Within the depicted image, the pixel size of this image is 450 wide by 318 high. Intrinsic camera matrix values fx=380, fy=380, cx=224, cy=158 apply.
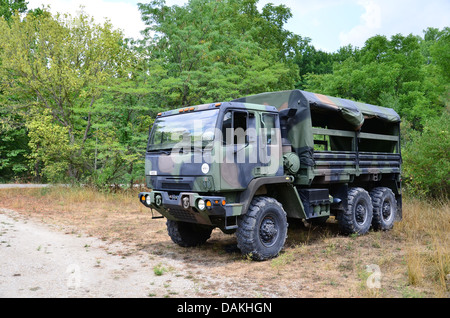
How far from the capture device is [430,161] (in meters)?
12.4

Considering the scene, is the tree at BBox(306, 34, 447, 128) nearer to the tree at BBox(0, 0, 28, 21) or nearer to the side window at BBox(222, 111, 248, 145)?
the side window at BBox(222, 111, 248, 145)

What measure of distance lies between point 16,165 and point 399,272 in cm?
2698

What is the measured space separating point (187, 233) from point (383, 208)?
5157 mm

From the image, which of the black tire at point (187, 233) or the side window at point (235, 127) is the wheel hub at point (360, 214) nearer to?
the black tire at point (187, 233)

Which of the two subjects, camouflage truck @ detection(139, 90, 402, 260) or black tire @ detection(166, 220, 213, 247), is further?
black tire @ detection(166, 220, 213, 247)

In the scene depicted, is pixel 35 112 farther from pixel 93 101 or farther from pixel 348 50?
pixel 348 50

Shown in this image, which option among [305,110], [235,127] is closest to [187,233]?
[235,127]

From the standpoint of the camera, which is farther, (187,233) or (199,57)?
(199,57)

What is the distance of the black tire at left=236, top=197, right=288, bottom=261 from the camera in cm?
648

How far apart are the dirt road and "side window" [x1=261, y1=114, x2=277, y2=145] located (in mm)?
2764

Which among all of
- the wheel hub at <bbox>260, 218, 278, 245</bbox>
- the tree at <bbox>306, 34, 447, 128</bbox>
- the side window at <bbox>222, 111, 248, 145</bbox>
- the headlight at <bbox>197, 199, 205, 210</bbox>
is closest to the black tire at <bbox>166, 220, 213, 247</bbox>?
the wheel hub at <bbox>260, 218, 278, 245</bbox>

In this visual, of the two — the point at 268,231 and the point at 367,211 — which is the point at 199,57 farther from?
the point at 268,231

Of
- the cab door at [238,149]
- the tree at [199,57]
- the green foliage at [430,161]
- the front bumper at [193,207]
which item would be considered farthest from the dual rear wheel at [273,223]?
the tree at [199,57]
